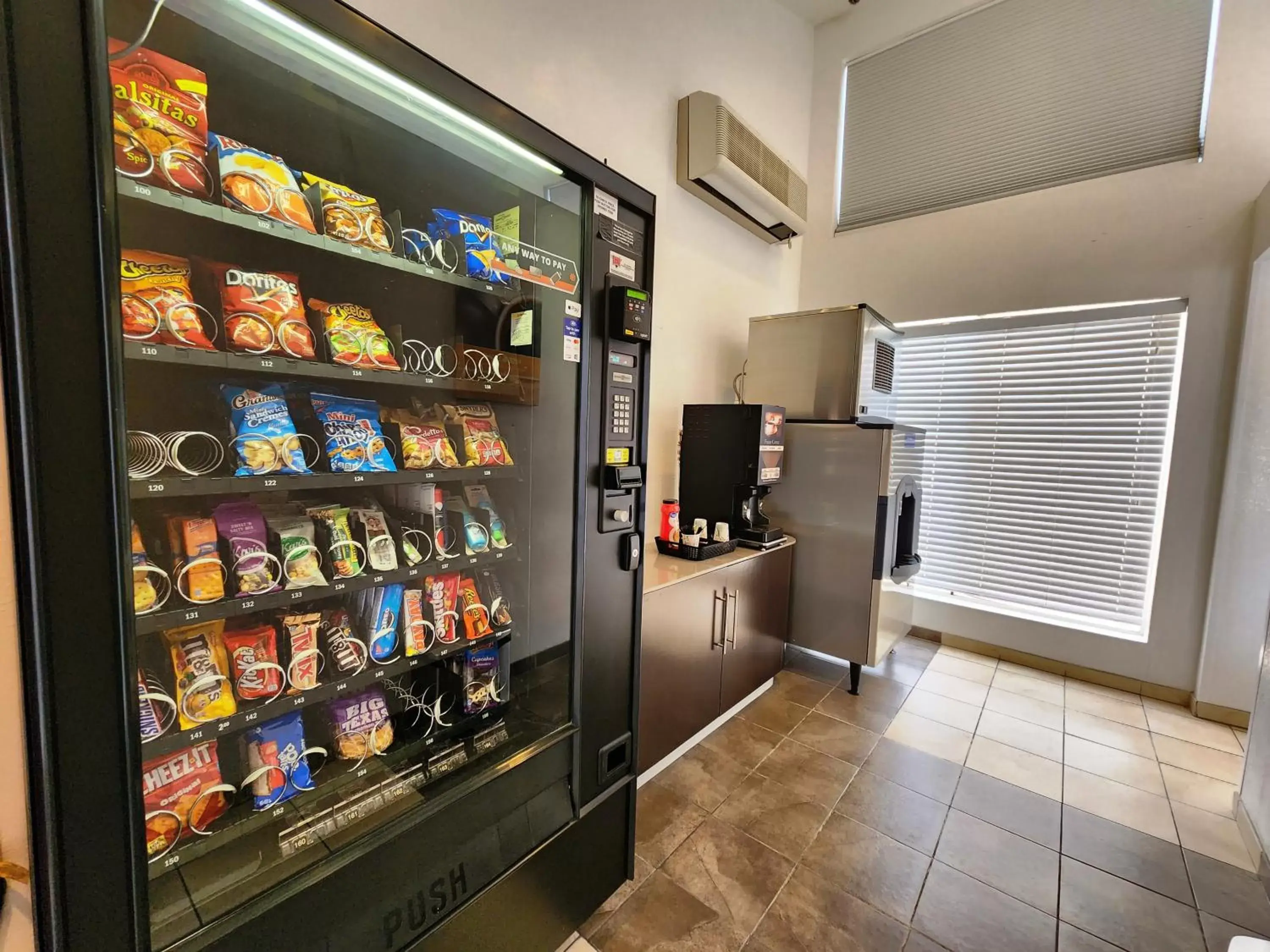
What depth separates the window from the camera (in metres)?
2.92

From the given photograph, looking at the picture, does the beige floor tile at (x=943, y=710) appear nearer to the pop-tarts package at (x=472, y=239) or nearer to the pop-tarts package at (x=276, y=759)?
the pop-tarts package at (x=276, y=759)

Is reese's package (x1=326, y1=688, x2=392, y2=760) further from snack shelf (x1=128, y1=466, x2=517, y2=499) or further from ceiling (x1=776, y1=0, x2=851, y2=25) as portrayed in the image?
ceiling (x1=776, y1=0, x2=851, y2=25)

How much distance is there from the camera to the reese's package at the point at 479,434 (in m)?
1.37

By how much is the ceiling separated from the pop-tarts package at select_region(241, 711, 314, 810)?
182 inches

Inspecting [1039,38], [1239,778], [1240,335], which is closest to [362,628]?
[1239,778]

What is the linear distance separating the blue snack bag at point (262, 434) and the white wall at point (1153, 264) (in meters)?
3.71

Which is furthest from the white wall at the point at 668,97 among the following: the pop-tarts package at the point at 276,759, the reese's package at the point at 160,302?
the pop-tarts package at the point at 276,759

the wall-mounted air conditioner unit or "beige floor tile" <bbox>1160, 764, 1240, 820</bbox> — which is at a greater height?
the wall-mounted air conditioner unit

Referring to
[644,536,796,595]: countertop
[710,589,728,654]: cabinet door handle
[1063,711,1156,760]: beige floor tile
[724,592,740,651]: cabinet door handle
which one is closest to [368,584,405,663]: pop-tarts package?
[644,536,796,595]: countertop

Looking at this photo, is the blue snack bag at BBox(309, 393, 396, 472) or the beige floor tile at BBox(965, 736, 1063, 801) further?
the beige floor tile at BBox(965, 736, 1063, 801)

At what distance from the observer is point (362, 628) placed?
1.22 meters

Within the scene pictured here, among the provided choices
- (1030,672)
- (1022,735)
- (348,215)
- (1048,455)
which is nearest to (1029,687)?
(1030,672)

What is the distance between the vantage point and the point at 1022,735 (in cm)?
253

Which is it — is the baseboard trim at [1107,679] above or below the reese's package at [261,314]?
below
